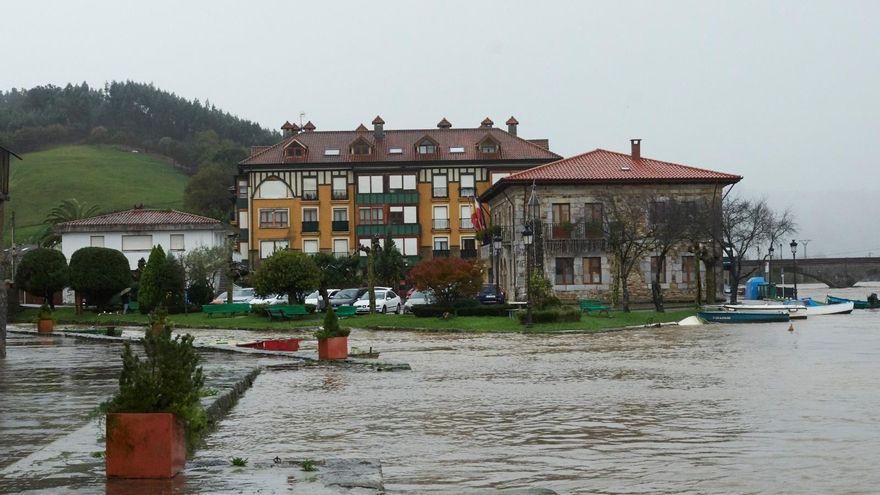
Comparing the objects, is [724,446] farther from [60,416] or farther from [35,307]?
[35,307]

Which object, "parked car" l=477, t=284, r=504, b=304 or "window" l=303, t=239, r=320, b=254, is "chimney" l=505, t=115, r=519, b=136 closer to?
"window" l=303, t=239, r=320, b=254

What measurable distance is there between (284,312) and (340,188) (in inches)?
1473

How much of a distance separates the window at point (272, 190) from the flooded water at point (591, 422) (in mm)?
59170

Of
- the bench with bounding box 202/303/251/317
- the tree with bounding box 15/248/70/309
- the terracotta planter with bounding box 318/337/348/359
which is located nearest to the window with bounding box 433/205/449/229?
the tree with bounding box 15/248/70/309

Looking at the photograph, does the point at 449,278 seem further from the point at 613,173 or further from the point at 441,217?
the point at 441,217

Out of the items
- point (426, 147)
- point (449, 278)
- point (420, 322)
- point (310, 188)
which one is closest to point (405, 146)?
point (426, 147)

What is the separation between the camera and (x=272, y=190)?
85750 millimetres

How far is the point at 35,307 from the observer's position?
235ft

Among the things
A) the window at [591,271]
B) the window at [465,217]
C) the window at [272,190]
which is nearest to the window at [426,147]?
the window at [465,217]

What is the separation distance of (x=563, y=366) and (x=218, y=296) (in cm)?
4973

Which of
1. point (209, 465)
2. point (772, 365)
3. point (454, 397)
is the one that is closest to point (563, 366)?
point (772, 365)

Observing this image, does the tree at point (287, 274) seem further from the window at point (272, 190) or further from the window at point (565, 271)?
the window at point (272, 190)

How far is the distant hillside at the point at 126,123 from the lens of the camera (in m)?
159

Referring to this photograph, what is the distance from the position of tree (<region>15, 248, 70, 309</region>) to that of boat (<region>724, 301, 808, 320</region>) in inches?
1385
